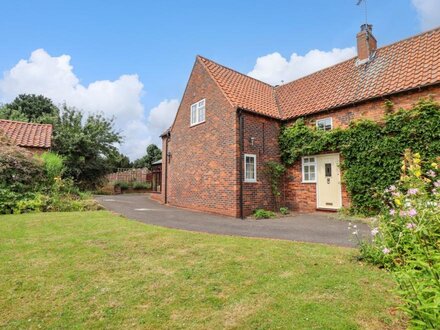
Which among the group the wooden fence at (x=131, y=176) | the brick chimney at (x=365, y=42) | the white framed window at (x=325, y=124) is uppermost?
the brick chimney at (x=365, y=42)

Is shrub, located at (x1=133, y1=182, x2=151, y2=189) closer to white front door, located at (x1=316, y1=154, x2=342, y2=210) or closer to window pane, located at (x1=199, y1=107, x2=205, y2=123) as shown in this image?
window pane, located at (x1=199, y1=107, x2=205, y2=123)

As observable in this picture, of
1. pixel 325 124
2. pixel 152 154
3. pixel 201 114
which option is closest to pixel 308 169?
pixel 325 124

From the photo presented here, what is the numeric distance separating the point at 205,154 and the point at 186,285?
1040cm

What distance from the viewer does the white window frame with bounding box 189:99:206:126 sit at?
47.8 feet

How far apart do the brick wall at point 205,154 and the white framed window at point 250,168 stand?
0.71 m

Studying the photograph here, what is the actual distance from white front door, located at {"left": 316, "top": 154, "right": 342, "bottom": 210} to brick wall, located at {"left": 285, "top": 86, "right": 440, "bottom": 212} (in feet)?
0.79

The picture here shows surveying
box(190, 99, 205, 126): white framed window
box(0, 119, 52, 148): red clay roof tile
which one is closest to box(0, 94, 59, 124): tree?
box(0, 119, 52, 148): red clay roof tile

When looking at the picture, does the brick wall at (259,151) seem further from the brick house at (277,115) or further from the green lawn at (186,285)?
the green lawn at (186,285)

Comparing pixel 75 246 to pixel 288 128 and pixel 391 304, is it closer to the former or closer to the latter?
pixel 391 304

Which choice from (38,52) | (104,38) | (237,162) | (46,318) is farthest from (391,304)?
(38,52)

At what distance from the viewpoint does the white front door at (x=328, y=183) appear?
12016mm

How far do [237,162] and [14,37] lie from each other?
9760 mm

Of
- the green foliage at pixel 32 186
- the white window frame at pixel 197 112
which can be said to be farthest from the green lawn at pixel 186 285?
the white window frame at pixel 197 112

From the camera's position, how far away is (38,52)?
12.3 m
